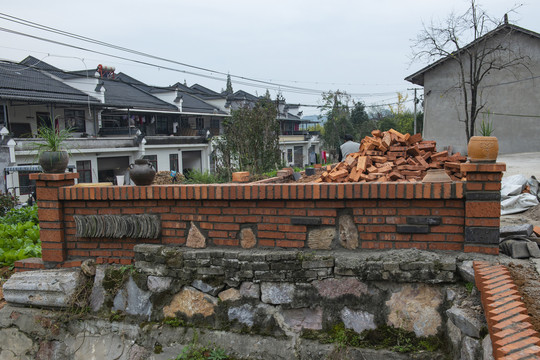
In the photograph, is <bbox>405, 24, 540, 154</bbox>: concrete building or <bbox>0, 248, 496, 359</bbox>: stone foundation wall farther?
<bbox>405, 24, 540, 154</bbox>: concrete building

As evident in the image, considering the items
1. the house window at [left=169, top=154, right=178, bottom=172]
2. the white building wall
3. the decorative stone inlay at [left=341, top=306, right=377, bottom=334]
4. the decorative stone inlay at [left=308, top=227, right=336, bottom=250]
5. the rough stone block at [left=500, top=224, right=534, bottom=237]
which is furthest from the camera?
the house window at [left=169, top=154, right=178, bottom=172]

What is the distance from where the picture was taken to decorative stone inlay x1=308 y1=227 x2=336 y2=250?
3.65 m

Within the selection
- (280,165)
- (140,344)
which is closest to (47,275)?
(140,344)

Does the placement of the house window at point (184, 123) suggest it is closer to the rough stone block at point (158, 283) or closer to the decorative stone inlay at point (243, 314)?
the rough stone block at point (158, 283)

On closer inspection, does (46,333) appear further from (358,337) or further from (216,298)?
(358,337)

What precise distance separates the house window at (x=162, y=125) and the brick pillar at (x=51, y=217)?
30.0 metres

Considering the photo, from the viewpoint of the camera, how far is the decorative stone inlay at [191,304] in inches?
149

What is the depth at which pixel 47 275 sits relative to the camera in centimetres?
416

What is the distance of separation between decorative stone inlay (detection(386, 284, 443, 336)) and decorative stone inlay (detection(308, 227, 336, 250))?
0.69 m

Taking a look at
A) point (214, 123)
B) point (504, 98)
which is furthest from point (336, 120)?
point (504, 98)

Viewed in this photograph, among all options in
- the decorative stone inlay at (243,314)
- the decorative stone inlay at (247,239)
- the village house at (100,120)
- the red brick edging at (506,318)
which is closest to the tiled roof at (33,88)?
the village house at (100,120)

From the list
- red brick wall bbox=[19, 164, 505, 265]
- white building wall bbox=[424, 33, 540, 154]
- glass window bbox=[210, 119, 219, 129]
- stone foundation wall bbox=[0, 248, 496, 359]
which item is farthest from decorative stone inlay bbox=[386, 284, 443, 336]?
glass window bbox=[210, 119, 219, 129]

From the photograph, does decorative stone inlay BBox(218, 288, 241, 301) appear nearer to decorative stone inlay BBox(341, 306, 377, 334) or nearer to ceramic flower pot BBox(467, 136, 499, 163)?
decorative stone inlay BBox(341, 306, 377, 334)

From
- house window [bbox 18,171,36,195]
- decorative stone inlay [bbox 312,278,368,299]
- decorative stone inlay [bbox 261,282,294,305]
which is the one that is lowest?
house window [bbox 18,171,36,195]
